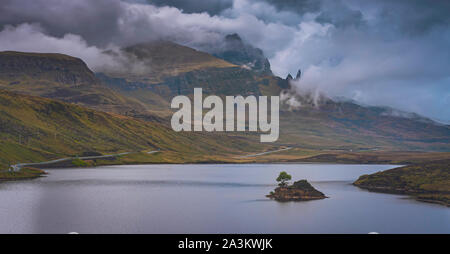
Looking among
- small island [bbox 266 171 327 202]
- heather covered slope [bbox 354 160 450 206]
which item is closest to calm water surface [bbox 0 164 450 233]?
small island [bbox 266 171 327 202]

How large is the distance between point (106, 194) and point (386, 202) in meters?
94.9

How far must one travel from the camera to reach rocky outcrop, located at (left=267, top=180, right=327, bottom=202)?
154 meters

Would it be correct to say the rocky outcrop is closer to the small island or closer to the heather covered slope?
the small island

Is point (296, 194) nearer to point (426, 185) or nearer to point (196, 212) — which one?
point (196, 212)

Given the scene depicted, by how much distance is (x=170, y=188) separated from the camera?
18112 centimetres

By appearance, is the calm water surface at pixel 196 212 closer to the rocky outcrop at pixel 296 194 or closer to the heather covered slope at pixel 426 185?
the rocky outcrop at pixel 296 194

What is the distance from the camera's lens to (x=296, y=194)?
512 ft

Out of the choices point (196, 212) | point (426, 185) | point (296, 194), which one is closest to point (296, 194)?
point (296, 194)
